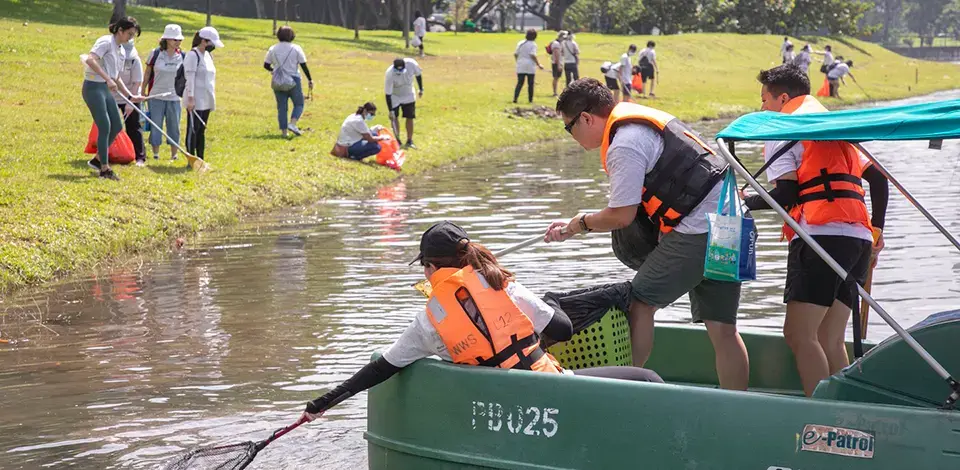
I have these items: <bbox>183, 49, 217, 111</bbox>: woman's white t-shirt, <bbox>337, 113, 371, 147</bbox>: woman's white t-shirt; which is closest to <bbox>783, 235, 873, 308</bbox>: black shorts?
<bbox>183, 49, 217, 111</bbox>: woman's white t-shirt

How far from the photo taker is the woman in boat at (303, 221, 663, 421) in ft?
19.0

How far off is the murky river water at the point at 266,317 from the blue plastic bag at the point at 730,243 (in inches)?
96.5

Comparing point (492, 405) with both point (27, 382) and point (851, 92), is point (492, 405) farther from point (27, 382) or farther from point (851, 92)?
point (851, 92)

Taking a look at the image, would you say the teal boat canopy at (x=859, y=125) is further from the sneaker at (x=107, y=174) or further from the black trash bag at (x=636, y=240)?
the sneaker at (x=107, y=174)

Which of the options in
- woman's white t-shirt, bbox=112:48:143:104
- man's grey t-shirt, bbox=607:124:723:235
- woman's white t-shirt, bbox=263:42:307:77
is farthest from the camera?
woman's white t-shirt, bbox=263:42:307:77

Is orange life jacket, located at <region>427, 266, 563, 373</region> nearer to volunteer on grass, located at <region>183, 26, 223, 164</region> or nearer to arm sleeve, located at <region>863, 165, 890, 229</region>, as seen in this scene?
arm sleeve, located at <region>863, 165, 890, 229</region>

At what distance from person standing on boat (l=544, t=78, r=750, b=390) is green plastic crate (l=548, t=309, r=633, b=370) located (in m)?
0.25

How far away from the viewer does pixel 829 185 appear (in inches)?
251

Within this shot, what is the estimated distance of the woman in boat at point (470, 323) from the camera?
19.0 ft

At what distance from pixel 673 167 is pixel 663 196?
16 cm

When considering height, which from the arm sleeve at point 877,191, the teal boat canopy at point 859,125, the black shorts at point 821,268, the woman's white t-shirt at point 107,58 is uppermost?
the teal boat canopy at point 859,125

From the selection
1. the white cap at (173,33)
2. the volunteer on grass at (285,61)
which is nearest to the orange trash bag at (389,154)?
the volunteer on grass at (285,61)

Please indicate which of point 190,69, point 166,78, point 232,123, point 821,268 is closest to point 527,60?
point 232,123

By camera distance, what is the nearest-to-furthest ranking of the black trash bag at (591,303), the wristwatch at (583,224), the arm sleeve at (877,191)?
the wristwatch at (583,224) < the black trash bag at (591,303) < the arm sleeve at (877,191)
